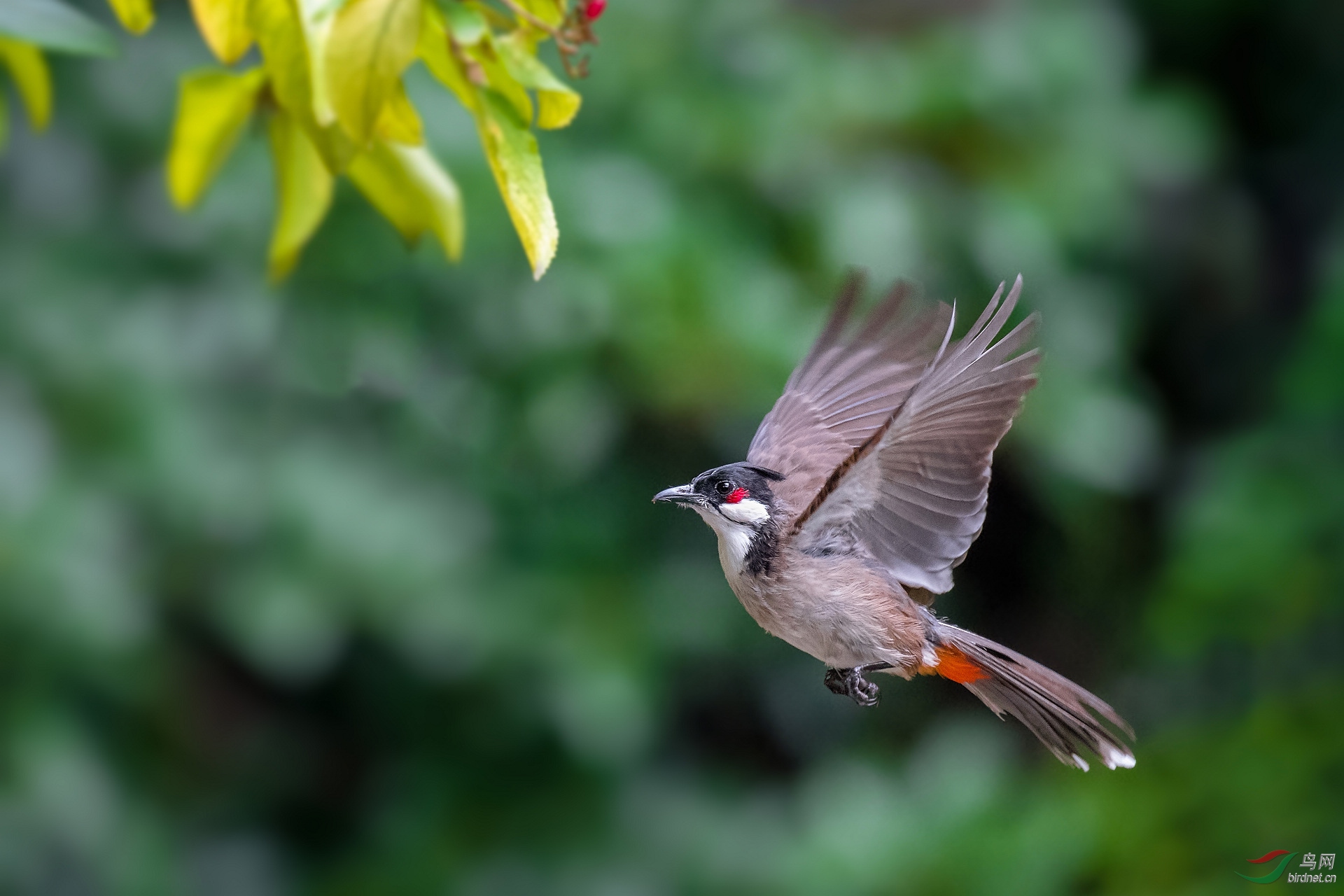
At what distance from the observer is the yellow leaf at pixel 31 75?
3.00 ft

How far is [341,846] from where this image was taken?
2387mm

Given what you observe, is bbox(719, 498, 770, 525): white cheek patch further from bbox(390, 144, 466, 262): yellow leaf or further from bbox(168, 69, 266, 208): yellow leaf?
bbox(168, 69, 266, 208): yellow leaf

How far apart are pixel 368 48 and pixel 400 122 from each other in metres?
0.08

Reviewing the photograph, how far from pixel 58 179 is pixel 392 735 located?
110 centimetres

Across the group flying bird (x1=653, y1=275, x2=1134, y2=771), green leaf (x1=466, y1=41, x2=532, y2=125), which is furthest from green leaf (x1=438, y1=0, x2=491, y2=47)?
flying bird (x1=653, y1=275, x2=1134, y2=771)

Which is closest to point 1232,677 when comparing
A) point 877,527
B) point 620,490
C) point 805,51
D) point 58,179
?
point 620,490

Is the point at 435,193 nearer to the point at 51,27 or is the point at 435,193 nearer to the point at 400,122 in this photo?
the point at 400,122

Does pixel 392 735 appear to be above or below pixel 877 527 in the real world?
below

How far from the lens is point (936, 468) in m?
0.77

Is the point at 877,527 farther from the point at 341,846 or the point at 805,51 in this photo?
the point at 341,846

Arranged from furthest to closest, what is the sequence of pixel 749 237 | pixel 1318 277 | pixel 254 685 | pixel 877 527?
1. pixel 1318 277
2. pixel 254 685
3. pixel 749 237
4. pixel 877 527

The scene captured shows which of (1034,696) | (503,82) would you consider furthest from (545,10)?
(1034,696)

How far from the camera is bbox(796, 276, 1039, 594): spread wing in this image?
69cm

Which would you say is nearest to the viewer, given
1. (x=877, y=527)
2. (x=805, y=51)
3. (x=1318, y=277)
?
(x=877, y=527)
